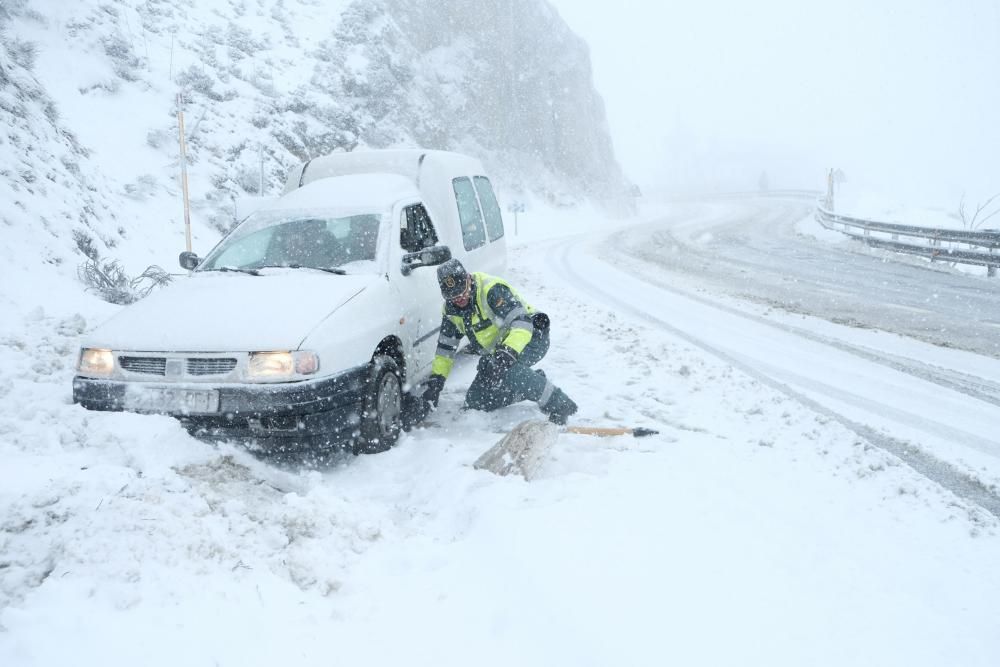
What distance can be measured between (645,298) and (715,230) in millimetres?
16437

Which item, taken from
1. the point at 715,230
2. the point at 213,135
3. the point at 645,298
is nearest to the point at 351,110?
the point at 213,135

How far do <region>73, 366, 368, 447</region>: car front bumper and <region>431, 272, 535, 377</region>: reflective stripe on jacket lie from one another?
1.15 metres

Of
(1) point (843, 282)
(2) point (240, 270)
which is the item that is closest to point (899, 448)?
(2) point (240, 270)

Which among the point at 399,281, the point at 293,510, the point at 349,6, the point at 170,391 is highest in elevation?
the point at 349,6

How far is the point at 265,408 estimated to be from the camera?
12.0 feet

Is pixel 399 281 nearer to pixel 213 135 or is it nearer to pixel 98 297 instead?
pixel 98 297

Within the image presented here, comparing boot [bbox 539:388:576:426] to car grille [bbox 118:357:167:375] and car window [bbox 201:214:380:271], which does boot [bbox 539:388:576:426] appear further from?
car grille [bbox 118:357:167:375]

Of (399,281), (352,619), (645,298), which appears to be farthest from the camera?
(645,298)

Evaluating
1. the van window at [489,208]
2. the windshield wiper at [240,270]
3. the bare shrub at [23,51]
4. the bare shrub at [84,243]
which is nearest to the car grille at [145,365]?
the windshield wiper at [240,270]

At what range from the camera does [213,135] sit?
16172 millimetres

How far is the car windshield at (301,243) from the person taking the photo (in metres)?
4.95

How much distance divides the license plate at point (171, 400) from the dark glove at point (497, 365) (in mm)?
1958

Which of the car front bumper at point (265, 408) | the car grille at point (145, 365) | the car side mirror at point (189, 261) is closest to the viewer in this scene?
the car front bumper at point (265, 408)

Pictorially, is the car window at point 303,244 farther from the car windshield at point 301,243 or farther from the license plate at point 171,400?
the license plate at point 171,400
